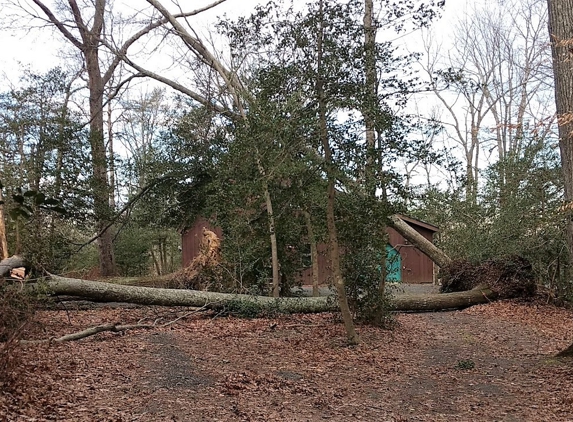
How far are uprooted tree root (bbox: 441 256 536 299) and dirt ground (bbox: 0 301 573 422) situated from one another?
322 centimetres

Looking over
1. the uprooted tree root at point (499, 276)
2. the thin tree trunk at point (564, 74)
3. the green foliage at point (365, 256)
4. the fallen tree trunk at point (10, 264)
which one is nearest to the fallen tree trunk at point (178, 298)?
the fallen tree trunk at point (10, 264)

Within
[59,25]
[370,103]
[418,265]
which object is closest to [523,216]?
[370,103]

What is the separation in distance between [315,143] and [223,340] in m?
3.76

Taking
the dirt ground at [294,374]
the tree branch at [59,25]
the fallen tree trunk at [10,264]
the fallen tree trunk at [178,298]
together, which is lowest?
the dirt ground at [294,374]

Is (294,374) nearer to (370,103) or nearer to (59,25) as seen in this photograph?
(370,103)

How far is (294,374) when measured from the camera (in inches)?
247

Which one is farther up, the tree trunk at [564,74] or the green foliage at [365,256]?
the tree trunk at [564,74]

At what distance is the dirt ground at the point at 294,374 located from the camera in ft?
15.4

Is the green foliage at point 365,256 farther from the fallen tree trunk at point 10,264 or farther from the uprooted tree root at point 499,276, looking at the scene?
the fallen tree trunk at point 10,264

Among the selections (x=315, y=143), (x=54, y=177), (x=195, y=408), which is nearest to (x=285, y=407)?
(x=195, y=408)

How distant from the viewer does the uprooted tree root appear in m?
13.5

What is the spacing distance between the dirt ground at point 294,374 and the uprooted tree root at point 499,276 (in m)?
3.22

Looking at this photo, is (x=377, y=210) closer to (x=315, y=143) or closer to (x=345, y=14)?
(x=315, y=143)

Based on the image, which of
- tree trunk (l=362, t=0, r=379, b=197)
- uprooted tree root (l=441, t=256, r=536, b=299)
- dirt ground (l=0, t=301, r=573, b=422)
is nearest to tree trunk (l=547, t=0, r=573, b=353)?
tree trunk (l=362, t=0, r=379, b=197)
